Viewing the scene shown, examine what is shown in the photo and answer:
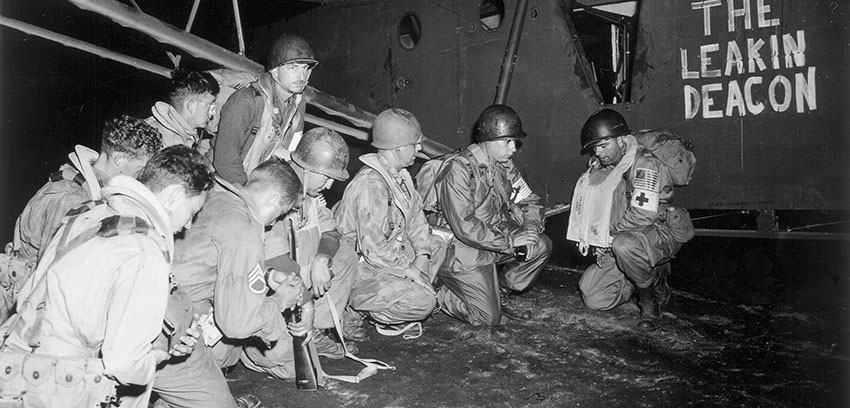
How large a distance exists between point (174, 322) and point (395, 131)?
2522 mm

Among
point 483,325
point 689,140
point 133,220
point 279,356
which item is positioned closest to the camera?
point 133,220

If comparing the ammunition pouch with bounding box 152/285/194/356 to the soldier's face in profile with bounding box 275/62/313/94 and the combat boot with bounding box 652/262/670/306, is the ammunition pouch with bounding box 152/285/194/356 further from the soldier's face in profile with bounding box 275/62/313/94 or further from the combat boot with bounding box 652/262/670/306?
the combat boot with bounding box 652/262/670/306

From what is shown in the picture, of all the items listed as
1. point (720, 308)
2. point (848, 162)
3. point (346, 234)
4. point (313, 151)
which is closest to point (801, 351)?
point (720, 308)

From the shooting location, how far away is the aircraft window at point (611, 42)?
675 centimetres

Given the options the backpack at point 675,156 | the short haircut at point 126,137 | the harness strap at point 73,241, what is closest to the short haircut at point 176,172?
the harness strap at point 73,241

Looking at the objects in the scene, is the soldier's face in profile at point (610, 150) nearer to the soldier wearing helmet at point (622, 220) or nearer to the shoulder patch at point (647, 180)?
the soldier wearing helmet at point (622, 220)

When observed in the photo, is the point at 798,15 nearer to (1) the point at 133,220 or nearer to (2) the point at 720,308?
(2) the point at 720,308

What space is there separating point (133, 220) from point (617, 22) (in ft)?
20.4

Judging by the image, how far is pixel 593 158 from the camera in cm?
539

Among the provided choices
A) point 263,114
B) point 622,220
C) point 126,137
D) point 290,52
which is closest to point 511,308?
point 622,220

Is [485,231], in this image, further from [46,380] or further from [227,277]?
[46,380]

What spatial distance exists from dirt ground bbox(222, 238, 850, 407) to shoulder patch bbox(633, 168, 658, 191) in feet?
3.73

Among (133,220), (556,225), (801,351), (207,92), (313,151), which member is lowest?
(801,351)

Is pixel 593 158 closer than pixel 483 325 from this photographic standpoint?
No
